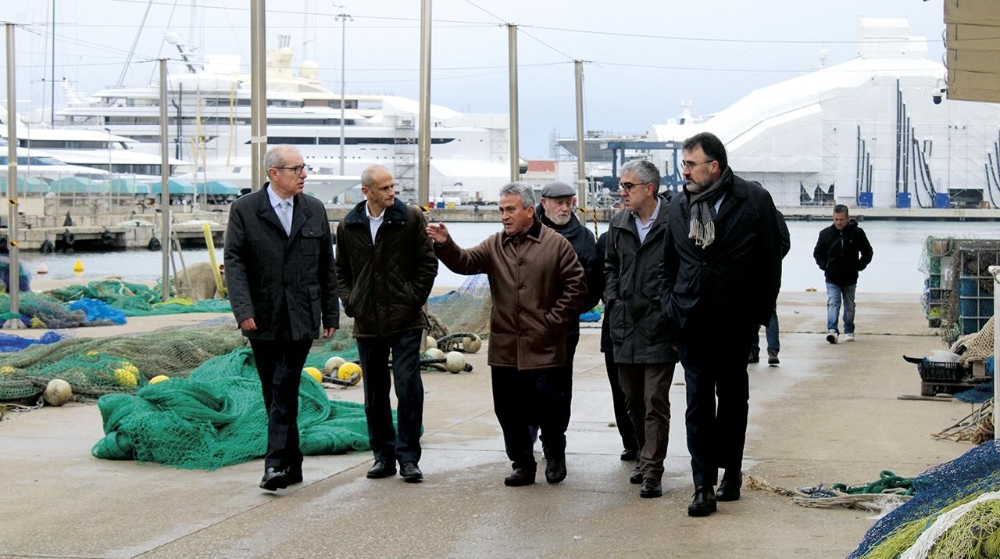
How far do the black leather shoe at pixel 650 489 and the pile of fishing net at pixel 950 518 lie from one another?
1.46 m

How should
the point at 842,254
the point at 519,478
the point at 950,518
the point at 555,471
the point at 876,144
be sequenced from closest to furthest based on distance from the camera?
the point at 950,518, the point at 519,478, the point at 555,471, the point at 842,254, the point at 876,144

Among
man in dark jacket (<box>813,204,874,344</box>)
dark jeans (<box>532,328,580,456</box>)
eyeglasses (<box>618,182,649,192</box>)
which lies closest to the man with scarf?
eyeglasses (<box>618,182,649,192</box>)

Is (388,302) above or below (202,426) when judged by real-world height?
above

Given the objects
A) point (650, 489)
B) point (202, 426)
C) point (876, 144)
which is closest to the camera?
point (650, 489)

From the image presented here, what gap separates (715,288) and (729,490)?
1.03 m

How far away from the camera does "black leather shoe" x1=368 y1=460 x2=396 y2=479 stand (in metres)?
7.41

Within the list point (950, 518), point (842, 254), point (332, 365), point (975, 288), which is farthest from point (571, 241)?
point (842, 254)

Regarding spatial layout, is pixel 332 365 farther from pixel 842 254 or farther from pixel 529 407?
pixel 842 254

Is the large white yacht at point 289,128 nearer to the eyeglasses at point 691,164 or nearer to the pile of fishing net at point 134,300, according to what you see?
the pile of fishing net at point 134,300

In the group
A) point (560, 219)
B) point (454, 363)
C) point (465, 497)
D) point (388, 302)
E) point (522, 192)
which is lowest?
point (465, 497)

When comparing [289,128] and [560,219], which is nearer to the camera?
[560,219]

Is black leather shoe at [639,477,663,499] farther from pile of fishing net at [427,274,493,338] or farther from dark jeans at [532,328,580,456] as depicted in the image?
pile of fishing net at [427,274,493,338]

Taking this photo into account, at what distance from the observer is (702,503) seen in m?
6.34

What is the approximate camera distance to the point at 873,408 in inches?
396
